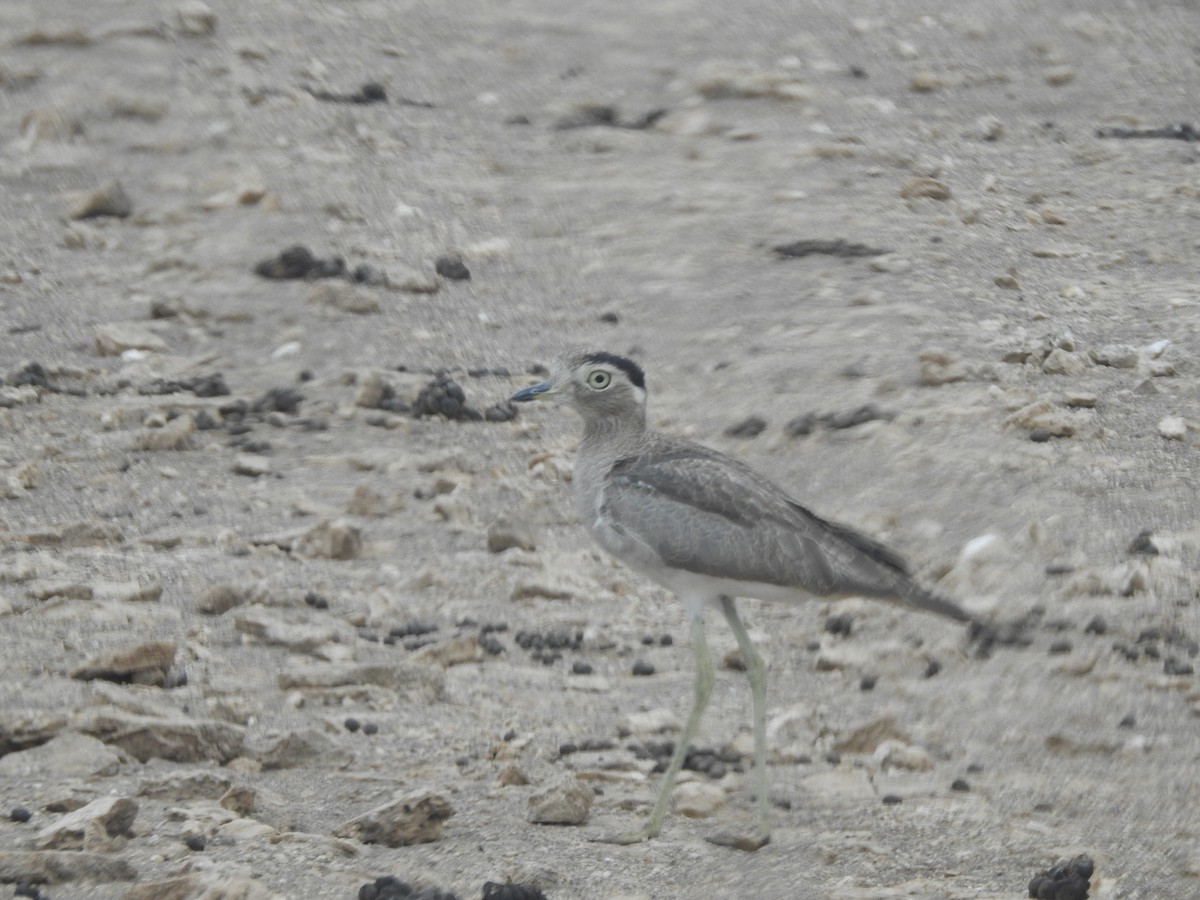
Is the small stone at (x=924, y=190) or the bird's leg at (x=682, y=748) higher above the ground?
the small stone at (x=924, y=190)

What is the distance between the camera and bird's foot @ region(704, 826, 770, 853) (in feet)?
15.6

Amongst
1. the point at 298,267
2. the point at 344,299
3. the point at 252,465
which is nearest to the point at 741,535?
the point at 252,465

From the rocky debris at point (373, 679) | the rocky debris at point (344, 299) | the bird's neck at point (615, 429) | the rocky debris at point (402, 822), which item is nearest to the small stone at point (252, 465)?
the rocky debris at point (344, 299)

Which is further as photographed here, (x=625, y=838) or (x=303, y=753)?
(x=303, y=753)

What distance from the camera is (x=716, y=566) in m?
5.20

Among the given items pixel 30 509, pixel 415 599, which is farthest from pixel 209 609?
pixel 30 509

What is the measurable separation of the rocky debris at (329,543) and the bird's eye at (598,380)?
1.65 m

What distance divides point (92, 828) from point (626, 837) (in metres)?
1.33

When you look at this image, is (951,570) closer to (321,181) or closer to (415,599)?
(415,599)

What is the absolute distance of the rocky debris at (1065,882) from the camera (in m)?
4.32

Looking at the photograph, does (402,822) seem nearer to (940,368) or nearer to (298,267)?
(940,368)

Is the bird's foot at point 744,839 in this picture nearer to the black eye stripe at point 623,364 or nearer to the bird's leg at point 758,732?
the bird's leg at point 758,732

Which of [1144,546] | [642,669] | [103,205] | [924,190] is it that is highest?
[924,190]

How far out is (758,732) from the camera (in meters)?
5.06
